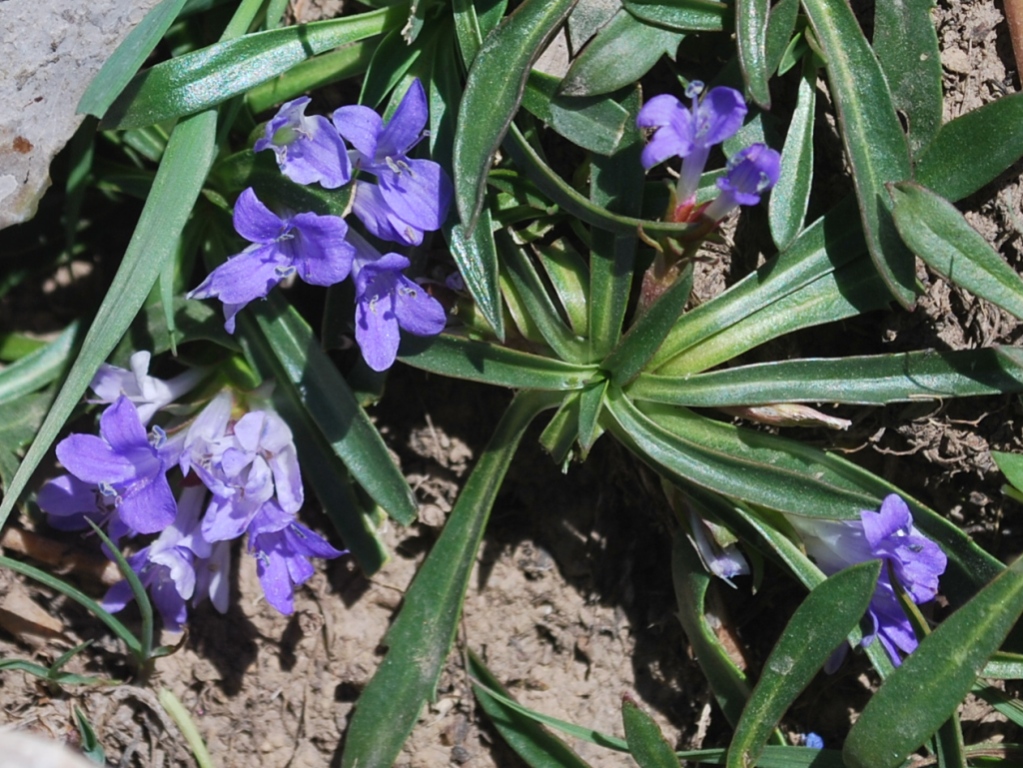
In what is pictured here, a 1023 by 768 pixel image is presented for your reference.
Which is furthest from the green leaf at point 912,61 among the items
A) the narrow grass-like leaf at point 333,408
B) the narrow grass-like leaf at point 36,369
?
the narrow grass-like leaf at point 36,369

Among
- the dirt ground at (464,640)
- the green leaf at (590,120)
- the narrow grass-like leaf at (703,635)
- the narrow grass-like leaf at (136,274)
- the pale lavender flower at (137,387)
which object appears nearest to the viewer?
the narrow grass-like leaf at (136,274)

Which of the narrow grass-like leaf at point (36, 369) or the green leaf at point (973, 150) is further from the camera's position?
the narrow grass-like leaf at point (36, 369)

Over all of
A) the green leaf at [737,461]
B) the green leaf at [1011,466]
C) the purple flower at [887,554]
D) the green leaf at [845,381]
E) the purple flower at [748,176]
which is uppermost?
the purple flower at [748,176]

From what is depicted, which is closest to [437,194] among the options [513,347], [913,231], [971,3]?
[513,347]

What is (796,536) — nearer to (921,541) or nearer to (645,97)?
(921,541)

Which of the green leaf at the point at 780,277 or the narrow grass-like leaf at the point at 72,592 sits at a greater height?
the green leaf at the point at 780,277

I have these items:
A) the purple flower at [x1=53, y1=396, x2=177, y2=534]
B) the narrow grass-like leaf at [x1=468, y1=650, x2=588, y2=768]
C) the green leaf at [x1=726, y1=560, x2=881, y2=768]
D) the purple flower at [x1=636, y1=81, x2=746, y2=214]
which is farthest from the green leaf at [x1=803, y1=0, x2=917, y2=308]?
the purple flower at [x1=53, y1=396, x2=177, y2=534]

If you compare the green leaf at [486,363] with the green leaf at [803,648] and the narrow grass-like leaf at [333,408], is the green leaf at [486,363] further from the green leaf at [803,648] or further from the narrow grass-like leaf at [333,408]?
the green leaf at [803,648]

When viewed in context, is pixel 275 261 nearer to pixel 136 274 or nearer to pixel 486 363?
pixel 136 274

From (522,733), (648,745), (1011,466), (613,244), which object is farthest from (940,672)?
(613,244)
